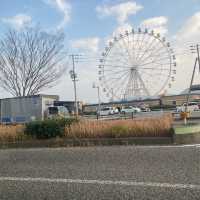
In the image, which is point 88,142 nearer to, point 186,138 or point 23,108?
point 186,138

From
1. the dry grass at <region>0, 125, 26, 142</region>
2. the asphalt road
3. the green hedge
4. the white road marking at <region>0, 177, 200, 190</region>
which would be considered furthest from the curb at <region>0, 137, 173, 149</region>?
the white road marking at <region>0, 177, 200, 190</region>

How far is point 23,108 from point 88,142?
670 inches

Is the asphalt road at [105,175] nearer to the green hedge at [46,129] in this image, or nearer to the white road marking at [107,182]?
the white road marking at [107,182]

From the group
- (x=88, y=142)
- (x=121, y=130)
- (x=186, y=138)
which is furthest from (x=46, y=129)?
(x=186, y=138)

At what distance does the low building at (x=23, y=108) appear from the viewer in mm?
27422

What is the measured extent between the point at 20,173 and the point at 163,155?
3742mm

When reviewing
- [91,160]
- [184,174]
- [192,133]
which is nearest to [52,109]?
[192,133]

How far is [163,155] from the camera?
8625mm

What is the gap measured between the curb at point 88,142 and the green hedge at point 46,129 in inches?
18.4

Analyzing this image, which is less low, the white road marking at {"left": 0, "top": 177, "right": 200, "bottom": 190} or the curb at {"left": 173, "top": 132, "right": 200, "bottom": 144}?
the curb at {"left": 173, "top": 132, "right": 200, "bottom": 144}

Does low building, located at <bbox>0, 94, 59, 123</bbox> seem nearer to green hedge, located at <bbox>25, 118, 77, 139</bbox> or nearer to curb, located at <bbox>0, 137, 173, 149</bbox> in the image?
green hedge, located at <bbox>25, 118, 77, 139</bbox>

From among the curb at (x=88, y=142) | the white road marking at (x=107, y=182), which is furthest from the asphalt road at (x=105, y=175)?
the curb at (x=88, y=142)

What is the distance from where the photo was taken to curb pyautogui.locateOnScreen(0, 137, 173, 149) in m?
11.3

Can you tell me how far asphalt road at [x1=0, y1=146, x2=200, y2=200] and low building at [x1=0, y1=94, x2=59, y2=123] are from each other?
1767 centimetres
